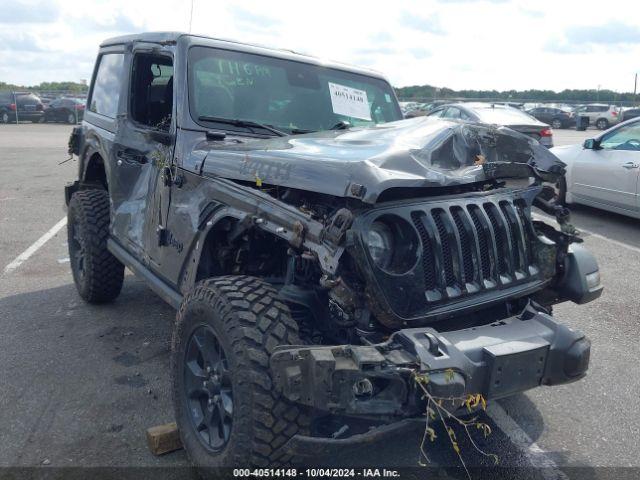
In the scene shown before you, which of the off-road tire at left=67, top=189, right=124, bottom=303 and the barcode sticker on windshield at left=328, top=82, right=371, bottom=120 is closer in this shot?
the barcode sticker on windshield at left=328, top=82, right=371, bottom=120

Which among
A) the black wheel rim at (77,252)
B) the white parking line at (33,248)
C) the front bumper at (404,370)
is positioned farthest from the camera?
the white parking line at (33,248)

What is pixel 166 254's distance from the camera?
12.7 ft

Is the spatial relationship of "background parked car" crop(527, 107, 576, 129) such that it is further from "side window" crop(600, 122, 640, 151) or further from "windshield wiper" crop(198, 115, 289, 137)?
"windshield wiper" crop(198, 115, 289, 137)

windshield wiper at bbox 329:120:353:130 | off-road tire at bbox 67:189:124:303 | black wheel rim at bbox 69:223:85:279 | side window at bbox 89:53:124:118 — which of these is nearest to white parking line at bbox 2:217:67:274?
black wheel rim at bbox 69:223:85:279

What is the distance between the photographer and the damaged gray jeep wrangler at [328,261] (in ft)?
8.17

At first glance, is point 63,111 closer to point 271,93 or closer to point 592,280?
point 271,93

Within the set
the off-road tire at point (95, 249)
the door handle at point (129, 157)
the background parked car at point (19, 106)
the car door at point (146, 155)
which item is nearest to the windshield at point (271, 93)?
the car door at point (146, 155)

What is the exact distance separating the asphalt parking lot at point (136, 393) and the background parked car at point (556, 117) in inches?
1249

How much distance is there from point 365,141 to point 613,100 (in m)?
49.9

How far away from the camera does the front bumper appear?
2316 millimetres

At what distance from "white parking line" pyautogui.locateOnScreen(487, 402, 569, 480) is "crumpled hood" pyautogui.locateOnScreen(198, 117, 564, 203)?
1382mm

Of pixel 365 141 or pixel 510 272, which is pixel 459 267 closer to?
pixel 510 272

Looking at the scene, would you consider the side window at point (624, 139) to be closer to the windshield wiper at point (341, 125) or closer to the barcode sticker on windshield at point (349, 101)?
the barcode sticker on windshield at point (349, 101)

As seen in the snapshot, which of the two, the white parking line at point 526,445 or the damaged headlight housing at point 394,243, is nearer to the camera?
the damaged headlight housing at point 394,243
